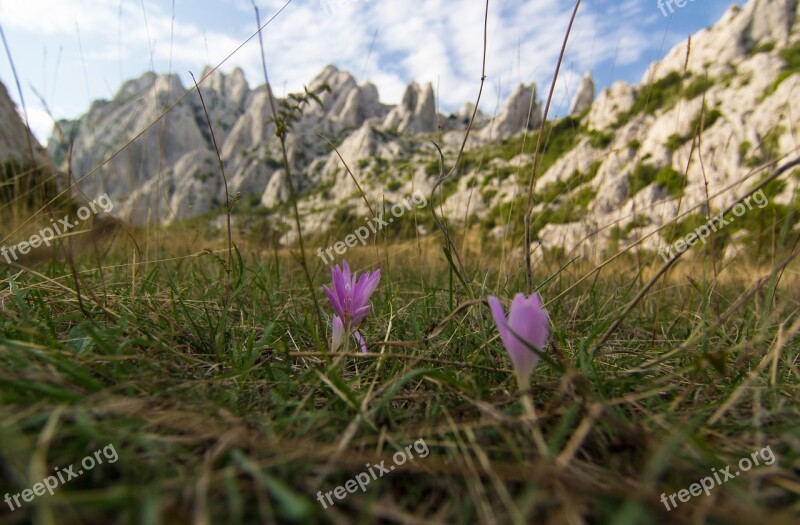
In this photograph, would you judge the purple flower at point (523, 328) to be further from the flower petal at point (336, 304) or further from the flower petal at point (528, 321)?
the flower petal at point (336, 304)

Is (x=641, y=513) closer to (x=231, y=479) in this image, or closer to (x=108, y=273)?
(x=231, y=479)

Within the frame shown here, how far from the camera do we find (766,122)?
88.9 ft

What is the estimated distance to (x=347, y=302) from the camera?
4.28ft

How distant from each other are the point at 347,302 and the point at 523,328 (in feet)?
2.02

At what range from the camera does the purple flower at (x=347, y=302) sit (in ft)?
4.16

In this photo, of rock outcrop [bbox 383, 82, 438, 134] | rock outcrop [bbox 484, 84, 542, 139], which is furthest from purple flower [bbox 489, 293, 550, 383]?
rock outcrop [bbox 383, 82, 438, 134]

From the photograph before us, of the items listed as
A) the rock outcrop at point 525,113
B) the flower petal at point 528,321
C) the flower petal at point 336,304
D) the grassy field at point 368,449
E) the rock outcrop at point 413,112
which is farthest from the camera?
the rock outcrop at point 413,112

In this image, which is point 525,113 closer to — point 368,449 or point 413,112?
point 368,449

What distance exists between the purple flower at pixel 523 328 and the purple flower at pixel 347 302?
0.49 m

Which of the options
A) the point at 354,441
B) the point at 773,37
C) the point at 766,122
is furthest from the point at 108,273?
the point at 773,37

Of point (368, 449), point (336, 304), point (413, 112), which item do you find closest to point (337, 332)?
point (336, 304)

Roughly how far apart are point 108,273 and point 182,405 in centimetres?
210

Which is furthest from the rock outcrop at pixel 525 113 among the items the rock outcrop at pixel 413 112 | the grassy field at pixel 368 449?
the rock outcrop at pixel 413 112

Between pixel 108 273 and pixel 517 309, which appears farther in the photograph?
pixel 108 273
